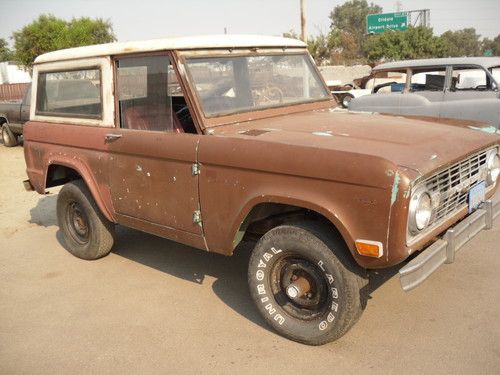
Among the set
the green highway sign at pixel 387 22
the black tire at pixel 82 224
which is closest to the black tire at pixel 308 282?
the black tire at pixel 82 224

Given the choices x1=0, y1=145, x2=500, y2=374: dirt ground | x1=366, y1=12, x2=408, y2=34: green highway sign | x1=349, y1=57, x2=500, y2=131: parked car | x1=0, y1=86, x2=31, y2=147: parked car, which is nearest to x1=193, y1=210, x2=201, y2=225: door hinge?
x1=0, y1=145, x2=500, y2=374: dirt ground

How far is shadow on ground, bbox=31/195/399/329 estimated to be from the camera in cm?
366

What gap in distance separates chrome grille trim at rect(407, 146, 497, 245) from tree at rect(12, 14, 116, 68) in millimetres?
38668

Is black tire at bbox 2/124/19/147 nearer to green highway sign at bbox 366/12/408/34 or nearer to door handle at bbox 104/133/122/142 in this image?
door handle at bbox 104/133/122/142

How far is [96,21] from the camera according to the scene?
1662 inches

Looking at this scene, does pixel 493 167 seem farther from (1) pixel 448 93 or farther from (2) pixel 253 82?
(1) pixel 448 93

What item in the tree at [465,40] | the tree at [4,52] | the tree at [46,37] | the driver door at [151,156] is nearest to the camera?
the driver door at [151,156]

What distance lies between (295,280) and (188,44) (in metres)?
1.74

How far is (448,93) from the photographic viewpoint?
294 inches

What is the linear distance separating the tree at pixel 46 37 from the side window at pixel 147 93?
121 ft

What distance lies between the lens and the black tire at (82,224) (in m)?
4.42

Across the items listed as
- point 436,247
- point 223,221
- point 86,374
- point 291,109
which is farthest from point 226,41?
point 86,374

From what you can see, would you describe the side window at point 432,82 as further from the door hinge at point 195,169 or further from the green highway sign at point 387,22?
the green highway sign at point 387,22

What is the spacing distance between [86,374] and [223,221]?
3.96 feet
